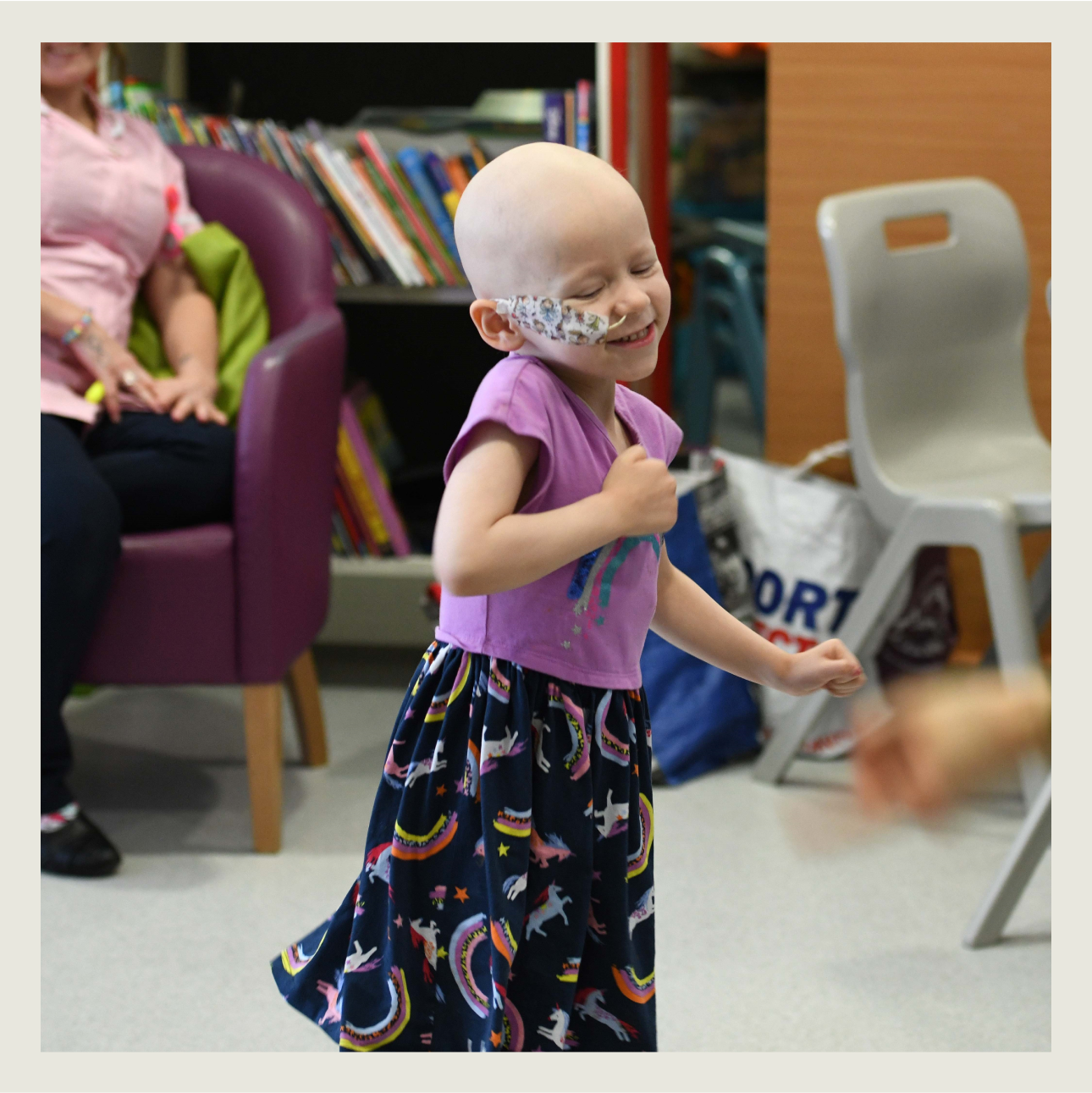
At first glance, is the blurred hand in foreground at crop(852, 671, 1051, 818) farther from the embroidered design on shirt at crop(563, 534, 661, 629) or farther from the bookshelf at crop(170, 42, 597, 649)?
the embroidered design on shirt at crop(563, 534, 661, 629)

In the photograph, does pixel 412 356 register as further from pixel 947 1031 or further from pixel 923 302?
pixel 947 1031

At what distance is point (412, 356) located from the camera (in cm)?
277

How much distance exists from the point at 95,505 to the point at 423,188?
0.83 metres

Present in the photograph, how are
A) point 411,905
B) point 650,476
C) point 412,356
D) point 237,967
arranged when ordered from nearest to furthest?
point 650,476
point 411,905
point 237,967
point 412,356

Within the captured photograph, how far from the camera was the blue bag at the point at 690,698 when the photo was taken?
2.07 meters

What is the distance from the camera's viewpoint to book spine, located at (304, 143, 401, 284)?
2242 millimetres

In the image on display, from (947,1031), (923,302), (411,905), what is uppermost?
(923,302)

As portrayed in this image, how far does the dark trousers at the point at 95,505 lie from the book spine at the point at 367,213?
0.55 m

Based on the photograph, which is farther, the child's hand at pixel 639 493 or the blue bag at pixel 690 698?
the blue bag at pixel 690 698

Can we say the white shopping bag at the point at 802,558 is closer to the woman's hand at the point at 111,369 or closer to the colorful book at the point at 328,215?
the colorful book at the point at 328,215

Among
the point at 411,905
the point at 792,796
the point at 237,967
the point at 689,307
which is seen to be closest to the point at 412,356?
the point at 689,307

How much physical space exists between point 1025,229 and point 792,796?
100cm

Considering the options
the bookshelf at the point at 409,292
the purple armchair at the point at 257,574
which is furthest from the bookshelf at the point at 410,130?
the purple armchair at the point at 257,574

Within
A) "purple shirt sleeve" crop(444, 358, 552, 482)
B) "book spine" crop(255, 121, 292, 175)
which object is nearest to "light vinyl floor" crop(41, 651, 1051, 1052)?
"purple shirt sleeve" crop(444, 358, 552, 482)
